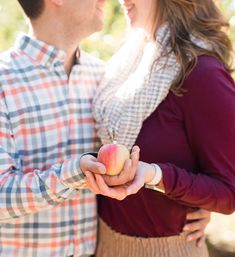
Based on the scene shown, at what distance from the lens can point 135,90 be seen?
261 cm

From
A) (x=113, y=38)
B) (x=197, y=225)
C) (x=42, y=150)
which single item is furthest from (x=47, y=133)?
(x=113, y=38)

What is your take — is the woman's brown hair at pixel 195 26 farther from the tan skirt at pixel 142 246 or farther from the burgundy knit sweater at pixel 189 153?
the tan skirt at pixel 142 246

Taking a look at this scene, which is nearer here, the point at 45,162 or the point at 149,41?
the point at 45,162

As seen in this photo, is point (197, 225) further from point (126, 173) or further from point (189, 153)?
point (126, 173)

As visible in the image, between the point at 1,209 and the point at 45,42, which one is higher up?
the point at 45,42

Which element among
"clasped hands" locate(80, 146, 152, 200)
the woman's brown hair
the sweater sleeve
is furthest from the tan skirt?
the woman's brown hair

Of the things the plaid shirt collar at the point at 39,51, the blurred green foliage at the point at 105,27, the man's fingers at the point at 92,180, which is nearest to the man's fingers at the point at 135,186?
the man's fingers at the point at 92,180

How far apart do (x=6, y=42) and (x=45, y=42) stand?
2.59m

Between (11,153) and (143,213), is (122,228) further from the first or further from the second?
(11,153)

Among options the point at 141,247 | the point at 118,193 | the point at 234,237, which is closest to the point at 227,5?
the point at 234,237

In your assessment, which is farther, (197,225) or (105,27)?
(105,27)

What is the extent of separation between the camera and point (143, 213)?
2.57 metres

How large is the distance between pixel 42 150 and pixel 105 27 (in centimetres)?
237

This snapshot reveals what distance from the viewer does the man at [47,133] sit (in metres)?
2.38
